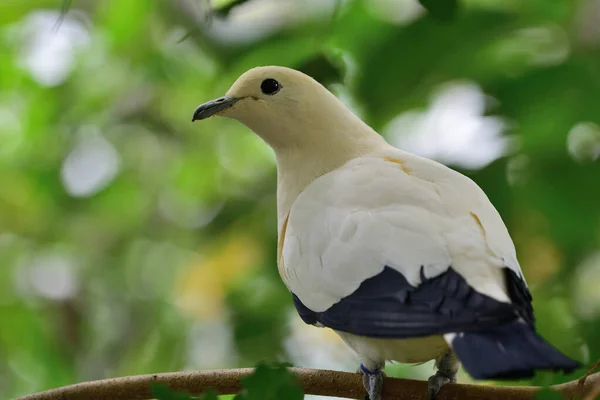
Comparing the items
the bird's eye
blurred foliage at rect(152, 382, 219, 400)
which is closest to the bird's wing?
the bird's eye

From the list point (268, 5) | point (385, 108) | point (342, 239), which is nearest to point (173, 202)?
point (268, 5)

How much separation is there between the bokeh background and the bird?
0.54 feet

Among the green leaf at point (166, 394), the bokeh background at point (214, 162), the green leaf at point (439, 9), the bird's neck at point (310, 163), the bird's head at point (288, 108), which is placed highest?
the green leaf at point (439, 9)

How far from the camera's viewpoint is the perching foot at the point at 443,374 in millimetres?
→ 1316

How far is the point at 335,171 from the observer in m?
1.53

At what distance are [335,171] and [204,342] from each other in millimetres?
2088

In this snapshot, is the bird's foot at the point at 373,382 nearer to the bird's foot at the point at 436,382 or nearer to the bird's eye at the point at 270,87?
the bird's foot at the point at 436,382

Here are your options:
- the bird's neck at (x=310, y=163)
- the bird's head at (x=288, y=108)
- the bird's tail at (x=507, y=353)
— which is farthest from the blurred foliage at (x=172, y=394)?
the bird's head at (x=288, y=108)

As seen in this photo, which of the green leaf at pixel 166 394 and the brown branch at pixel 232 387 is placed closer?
the green leaf at pixel 166 394

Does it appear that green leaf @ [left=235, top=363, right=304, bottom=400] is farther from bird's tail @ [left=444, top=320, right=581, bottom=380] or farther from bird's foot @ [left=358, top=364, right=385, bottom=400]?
bird's foot @ [left=358, top=364, right=385, bottom=400]

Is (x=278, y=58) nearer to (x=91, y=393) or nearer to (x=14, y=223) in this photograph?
(x=91, y=393)

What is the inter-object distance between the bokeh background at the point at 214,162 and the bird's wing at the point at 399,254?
0.19 meters

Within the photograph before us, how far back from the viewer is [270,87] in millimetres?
1629

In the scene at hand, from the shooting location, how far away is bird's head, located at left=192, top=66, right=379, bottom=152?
162 centimetres
